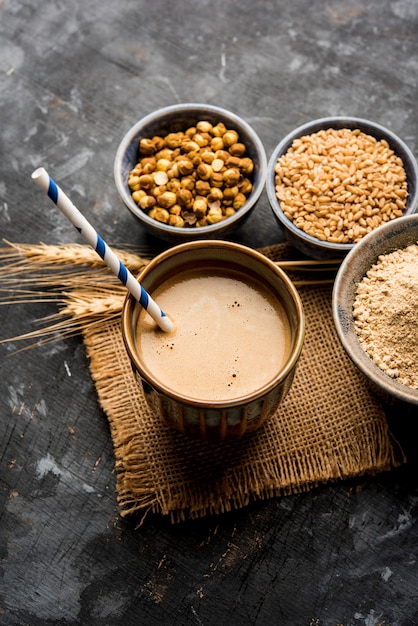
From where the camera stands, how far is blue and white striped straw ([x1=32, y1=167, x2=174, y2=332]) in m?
1.32

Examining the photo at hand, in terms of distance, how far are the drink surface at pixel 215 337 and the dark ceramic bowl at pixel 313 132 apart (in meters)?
0.27

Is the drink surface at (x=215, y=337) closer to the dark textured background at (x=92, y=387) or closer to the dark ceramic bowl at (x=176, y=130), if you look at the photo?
the dark ceramic bowl at (x=176, y=130)

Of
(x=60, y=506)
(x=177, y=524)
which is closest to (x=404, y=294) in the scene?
(x=177, y=524)

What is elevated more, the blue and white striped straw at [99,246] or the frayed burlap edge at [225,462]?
the blue and white striped straw at [99,246]

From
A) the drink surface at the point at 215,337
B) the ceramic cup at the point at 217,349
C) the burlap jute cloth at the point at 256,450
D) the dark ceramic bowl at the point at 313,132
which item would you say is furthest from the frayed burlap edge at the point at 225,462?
the dark ceramic bowl at the point at 313,132

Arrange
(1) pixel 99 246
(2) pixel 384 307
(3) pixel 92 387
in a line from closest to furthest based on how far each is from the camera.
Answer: (1) pixel 99 246
(2) pixel 384 307
(3) pixel 92 387

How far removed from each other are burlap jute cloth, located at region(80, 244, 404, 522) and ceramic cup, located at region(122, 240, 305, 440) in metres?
0.14

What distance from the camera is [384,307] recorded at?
177 centimetres

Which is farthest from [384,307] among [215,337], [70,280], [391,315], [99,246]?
[70,280]

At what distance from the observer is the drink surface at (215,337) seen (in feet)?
5.35

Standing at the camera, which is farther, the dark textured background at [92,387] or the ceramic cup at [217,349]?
the dark textured background at [92,387]

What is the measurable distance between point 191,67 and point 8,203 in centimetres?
75

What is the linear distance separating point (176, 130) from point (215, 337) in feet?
2.49

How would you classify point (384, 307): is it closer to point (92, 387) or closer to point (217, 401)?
point (217, 401)
